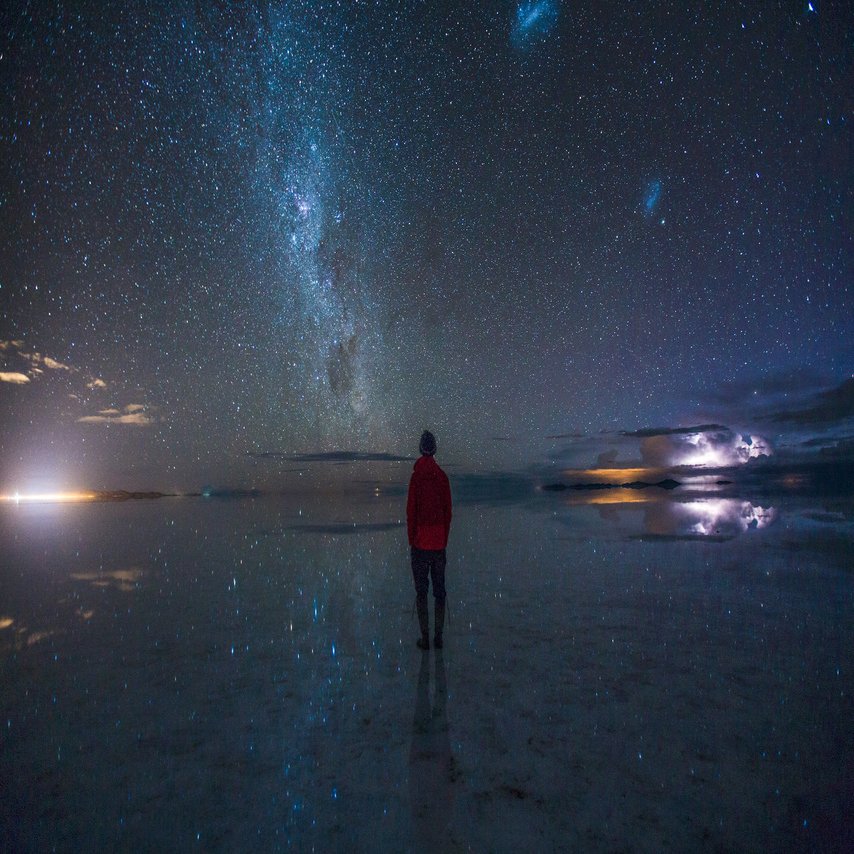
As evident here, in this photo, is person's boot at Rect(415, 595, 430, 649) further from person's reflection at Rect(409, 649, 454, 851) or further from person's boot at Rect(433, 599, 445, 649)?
person's reflection at Rect(409, 649, 454, 851)

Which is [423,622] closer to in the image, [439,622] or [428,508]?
[439,622]

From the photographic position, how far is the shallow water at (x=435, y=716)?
296 cm

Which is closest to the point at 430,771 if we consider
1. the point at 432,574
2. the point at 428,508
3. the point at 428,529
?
the point at 432,574

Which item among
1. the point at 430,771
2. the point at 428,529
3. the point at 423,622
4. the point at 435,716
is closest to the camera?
the point at 430,771

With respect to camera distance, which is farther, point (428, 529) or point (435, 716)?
point (428, 529)

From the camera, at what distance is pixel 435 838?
111 inches

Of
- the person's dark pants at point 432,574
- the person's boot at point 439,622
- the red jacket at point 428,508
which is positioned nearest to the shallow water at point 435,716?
the person's boot at point 439,622

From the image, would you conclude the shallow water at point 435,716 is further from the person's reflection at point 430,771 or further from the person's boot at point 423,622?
A: the person's boot at point 423,622

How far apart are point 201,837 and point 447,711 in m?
2.15

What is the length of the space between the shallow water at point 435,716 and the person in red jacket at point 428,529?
24.3 inches

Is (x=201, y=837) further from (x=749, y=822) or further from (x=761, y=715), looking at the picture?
(x=761, y=715)

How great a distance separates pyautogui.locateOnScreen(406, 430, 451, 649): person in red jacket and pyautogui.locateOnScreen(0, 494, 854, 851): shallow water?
618mm

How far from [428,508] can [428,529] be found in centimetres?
26

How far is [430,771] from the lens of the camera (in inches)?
136
